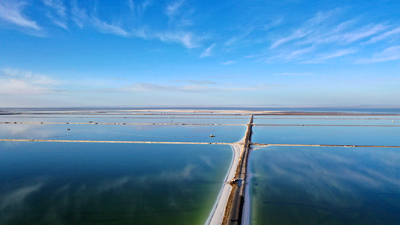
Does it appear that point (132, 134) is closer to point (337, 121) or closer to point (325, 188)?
point (325, 188)

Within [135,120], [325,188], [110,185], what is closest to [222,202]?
[325,188]

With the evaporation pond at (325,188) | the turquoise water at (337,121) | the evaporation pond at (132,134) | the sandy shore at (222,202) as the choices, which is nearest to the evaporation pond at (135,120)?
the turquoise water at (337,121)

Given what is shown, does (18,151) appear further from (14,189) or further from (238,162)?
(238,162)

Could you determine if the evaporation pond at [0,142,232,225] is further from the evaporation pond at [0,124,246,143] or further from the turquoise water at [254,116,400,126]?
the turquoise water at [254,116,400,126]

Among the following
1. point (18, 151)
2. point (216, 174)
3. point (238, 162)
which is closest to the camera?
point (216, 174)

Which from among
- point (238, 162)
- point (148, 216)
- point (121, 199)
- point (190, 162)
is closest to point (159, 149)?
point (190, 162)

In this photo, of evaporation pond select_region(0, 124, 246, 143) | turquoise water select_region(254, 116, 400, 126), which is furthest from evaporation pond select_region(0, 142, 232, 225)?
turquoise water select_region(254, 116, 400, 126)

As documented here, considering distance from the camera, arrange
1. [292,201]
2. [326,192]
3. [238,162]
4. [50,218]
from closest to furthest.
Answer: [50,218] → [292,201] → [326,192] → [238,162]
